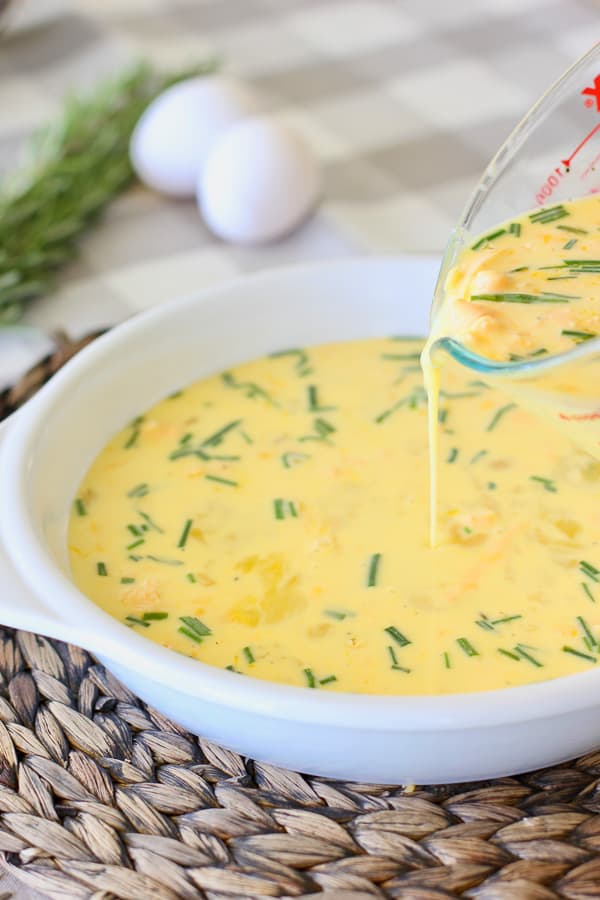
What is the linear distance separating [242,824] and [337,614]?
261mm

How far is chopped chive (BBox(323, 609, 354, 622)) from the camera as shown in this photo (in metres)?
1.45

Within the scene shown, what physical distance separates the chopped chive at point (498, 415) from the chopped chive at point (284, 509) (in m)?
0.32

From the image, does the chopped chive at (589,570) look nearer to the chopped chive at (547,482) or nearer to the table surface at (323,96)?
the chopped chive at (547,482)

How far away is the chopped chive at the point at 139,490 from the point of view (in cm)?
170

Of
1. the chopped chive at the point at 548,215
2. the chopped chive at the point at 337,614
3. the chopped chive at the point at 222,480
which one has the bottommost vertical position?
the chopped chive at the point at 337,614

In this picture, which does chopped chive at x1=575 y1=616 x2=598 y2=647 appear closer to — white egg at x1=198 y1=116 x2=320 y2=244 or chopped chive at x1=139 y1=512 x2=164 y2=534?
chopped chive at x1=139 y1=512 x2=164 y2=534

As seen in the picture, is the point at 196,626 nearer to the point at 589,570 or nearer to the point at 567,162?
the point at 589,570

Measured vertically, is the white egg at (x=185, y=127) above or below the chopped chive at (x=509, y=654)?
above

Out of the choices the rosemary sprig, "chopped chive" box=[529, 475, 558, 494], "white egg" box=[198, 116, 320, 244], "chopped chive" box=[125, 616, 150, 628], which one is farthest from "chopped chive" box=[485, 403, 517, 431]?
the rosemary sprig

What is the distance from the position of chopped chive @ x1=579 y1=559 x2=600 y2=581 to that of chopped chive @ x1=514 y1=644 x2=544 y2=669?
15 cm

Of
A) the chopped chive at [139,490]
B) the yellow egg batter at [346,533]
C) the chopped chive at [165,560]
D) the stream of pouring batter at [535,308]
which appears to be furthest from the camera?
the chopped chive at [139,490]

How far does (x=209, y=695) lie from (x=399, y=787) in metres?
0.29

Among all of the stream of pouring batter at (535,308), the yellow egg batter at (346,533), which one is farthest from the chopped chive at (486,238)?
the yellow egg batter at (346,533)

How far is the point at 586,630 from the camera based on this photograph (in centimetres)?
142
